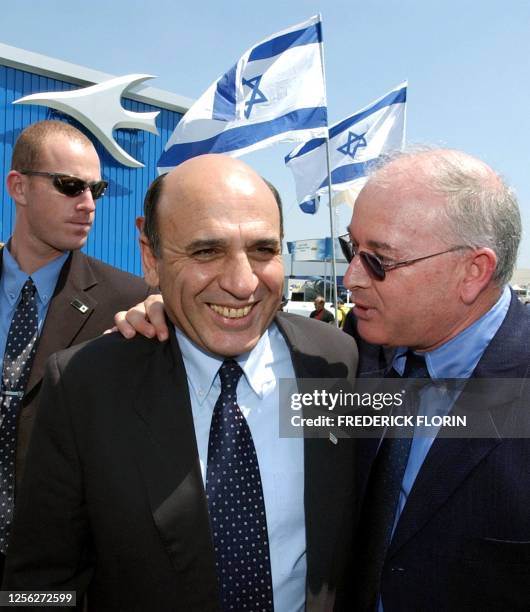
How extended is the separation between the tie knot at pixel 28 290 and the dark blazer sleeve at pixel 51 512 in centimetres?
113

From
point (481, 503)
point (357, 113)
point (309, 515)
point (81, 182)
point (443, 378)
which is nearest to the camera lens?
point (481, 503)

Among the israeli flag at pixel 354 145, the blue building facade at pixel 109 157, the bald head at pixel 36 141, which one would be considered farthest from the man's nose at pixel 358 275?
the israeli flag at pixel 354 145

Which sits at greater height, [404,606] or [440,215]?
[440,215]

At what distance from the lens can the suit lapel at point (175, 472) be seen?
1509 millimetres

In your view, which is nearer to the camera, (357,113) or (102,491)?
(102,491)

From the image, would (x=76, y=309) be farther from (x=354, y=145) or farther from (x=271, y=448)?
(x=354, y=145)

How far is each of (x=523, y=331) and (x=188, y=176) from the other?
1.15m

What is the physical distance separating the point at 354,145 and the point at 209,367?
10238mm

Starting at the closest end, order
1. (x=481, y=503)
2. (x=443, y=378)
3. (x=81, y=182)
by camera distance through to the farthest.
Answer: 1. (x=481, y=503)
2. (x=443, y=378)
3. (x=81, y=182)

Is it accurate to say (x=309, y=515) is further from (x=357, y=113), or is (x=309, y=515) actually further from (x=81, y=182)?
(x=357, y=113)

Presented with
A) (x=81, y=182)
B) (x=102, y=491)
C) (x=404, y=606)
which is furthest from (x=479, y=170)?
(x=81, y=182)

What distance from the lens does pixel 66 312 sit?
262 centimetres

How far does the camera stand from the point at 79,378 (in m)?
1.67

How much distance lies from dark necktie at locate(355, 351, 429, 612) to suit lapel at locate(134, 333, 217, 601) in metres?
0.49
